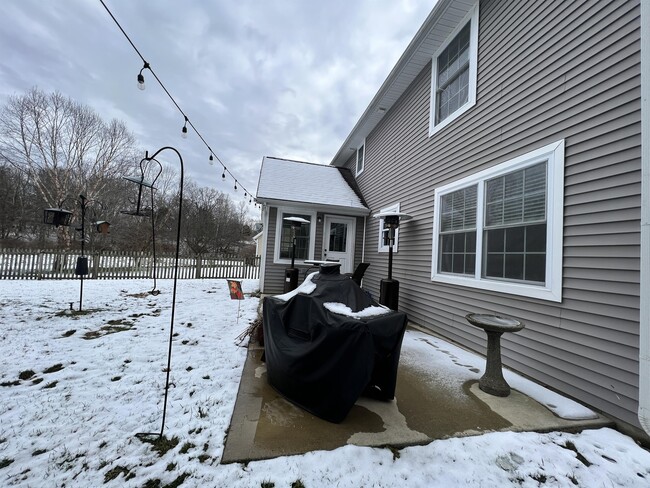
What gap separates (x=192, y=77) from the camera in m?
6.64

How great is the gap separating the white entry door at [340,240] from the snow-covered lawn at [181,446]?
16.4 ft

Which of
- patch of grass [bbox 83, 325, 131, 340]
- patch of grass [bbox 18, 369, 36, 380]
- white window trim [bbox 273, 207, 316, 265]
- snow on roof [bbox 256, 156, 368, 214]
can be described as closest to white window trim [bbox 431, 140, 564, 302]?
snow on roof [bbox 256, 156, 368, 214]

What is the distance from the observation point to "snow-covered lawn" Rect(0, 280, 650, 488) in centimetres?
153

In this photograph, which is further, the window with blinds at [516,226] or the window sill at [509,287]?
the window with blinds at [516,226]

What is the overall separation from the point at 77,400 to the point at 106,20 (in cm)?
455

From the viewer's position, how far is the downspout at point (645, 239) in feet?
5.87

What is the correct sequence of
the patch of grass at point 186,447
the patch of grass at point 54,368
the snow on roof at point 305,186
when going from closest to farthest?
1. the patch of grass at point 186,447
2. the patch of grass at point 54,368
3. the snow on roof at point 305,186

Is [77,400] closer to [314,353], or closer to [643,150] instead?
[314,353]

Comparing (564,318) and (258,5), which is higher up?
(258,5)

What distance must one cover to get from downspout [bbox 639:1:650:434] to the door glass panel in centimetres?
647

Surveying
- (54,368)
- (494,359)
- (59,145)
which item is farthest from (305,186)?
(59,145)

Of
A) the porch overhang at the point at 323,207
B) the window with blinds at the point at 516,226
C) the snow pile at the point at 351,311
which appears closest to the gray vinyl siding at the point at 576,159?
the window with blinds at the point at 516,226

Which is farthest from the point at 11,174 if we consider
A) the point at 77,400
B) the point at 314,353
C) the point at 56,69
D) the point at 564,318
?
the point at 564,318

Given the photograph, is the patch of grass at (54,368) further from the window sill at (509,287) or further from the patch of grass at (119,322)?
the window sill at (509,287)
